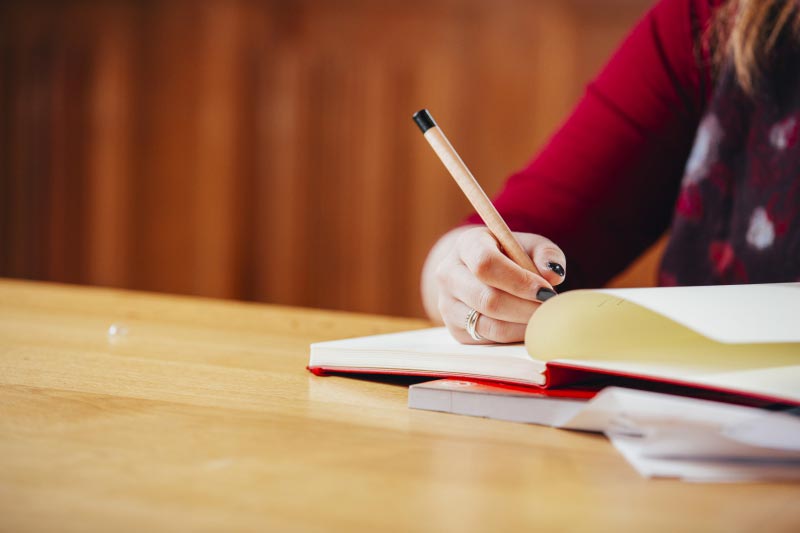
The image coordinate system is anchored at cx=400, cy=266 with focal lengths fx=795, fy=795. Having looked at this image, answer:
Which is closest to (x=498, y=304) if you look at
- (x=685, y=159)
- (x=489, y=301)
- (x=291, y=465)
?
(x=489, y=301)

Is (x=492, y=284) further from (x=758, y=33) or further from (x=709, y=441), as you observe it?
(x=758, y=33)

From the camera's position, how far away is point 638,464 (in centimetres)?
33

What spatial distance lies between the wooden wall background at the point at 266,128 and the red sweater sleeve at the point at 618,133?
180 cm

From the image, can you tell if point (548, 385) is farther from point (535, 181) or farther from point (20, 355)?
point (535, 181)

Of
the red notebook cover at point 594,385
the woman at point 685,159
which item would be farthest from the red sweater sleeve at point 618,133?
the red notebook cover at point 594,385

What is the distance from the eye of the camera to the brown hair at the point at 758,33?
2.83 ft

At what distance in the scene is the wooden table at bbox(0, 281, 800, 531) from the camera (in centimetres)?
27

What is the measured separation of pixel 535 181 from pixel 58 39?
2596 mm

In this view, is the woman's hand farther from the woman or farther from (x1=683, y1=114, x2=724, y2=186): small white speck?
(x1=683, y1=114, x2=724, y2=186): small white speck

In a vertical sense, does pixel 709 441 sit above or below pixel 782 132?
below

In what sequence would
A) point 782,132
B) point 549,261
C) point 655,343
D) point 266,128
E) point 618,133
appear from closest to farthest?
point 655,343
point 549,261
point 782,132
point 618,133
point 266,128

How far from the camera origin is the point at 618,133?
3.16ft

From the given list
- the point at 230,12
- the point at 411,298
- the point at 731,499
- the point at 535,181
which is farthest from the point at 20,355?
the point at 230,12

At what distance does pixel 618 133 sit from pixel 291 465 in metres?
0.75
